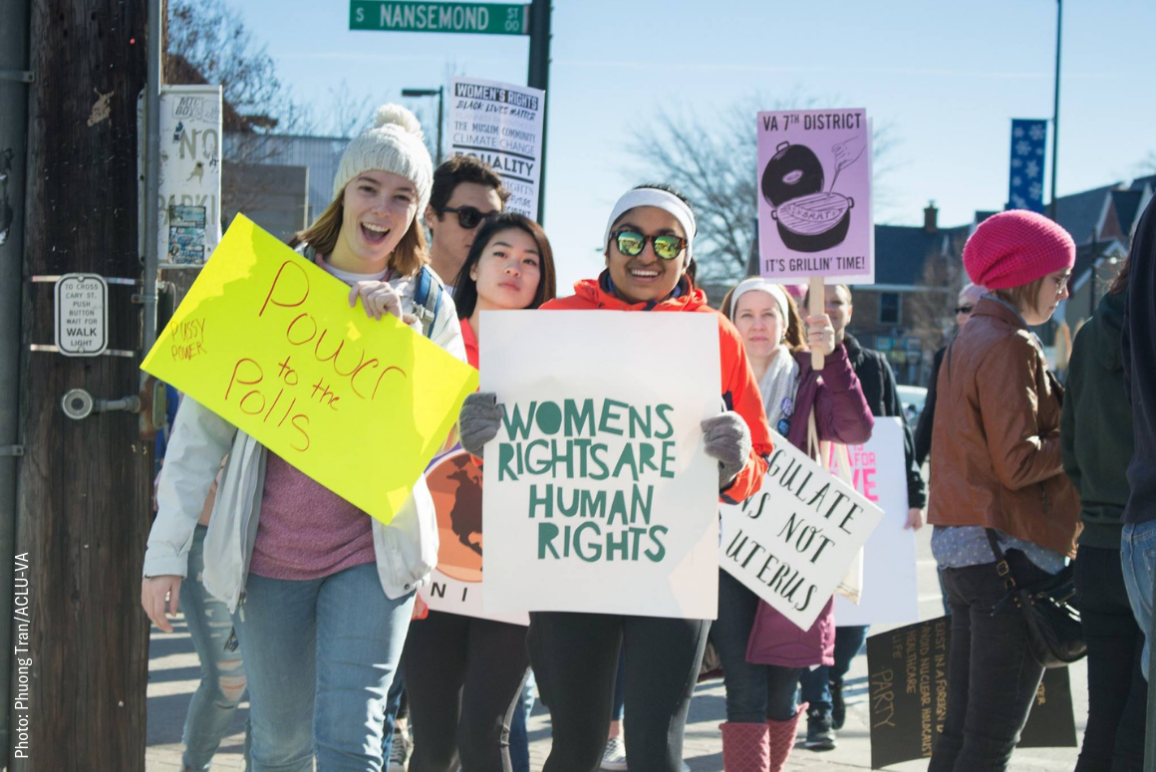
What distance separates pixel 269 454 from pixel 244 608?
41 centimetres

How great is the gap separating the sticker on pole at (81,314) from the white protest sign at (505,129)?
2900 mm

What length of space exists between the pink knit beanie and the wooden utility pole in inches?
115

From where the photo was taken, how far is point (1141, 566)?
3.05m

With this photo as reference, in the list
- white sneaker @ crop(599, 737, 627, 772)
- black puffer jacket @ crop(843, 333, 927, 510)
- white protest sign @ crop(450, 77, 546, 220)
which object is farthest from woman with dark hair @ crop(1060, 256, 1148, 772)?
white protest sign @ crop(450, 77, 546, 220)

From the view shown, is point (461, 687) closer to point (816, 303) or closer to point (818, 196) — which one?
point (816, 303)

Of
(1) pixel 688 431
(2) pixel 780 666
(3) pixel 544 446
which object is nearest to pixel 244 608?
(3) pixel 544 446

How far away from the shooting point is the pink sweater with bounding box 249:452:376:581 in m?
3.33

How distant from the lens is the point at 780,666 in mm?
4973

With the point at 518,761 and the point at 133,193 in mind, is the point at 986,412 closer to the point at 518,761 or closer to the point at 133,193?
the point at 518,761

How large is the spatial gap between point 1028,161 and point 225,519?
29144 mm

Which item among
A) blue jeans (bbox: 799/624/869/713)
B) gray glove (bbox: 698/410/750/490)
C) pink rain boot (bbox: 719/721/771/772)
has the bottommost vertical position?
blue jeans (bbox: 799/624/869/713)

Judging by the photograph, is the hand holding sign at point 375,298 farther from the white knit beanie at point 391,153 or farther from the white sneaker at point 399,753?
the white sneaker at point 399,753

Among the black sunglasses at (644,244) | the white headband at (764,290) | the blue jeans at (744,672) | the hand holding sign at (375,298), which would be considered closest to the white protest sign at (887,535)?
the white headband at (764,290)

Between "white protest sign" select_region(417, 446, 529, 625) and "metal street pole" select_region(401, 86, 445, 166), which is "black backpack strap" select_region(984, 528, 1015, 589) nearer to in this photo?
"white protest sign" select_region(417, 446, 529, 625)
